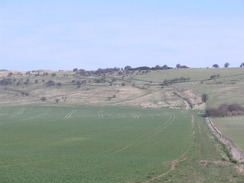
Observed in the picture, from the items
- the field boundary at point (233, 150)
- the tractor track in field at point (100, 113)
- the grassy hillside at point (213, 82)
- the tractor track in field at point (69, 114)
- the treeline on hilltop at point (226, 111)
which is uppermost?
the grassy hillside at point (213, 82)

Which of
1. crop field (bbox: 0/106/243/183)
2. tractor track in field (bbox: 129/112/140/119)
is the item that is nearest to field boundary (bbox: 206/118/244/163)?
crop field (bbox: 0/106/243/183)

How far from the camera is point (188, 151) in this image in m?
46.8

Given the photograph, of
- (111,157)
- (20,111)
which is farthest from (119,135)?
(20,111)

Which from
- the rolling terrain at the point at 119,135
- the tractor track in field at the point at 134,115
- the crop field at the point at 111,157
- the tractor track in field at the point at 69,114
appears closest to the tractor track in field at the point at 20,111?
the rolling terrain at the point at 119,135

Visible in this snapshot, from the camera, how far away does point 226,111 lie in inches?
4304

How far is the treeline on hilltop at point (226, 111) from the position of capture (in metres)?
107

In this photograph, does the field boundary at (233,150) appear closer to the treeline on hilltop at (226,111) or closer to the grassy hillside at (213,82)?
the treeline on hilltop at (226,111)

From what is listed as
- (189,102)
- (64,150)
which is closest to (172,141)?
(64,150)

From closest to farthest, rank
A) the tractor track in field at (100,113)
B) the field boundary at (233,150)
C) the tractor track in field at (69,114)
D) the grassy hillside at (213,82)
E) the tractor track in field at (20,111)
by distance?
1. the field boundary at (233,150)
2. the tractor track in field at (100,113)
3. the tractor track in field at (69,114)
4. the tractor track in field at (20,111)
5. the grassy hillside at (213,82)

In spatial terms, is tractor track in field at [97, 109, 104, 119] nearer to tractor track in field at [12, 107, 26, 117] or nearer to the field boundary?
tractor track in field at [12, 107, 26, 117]

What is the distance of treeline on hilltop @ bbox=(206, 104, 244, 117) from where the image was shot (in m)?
107

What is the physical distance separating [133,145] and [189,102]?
78360 mm

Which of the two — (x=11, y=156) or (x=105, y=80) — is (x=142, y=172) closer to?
(x=11, y=156)

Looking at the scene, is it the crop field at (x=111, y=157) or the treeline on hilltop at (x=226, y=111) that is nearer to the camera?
the crop field at (x=111, y=157)
